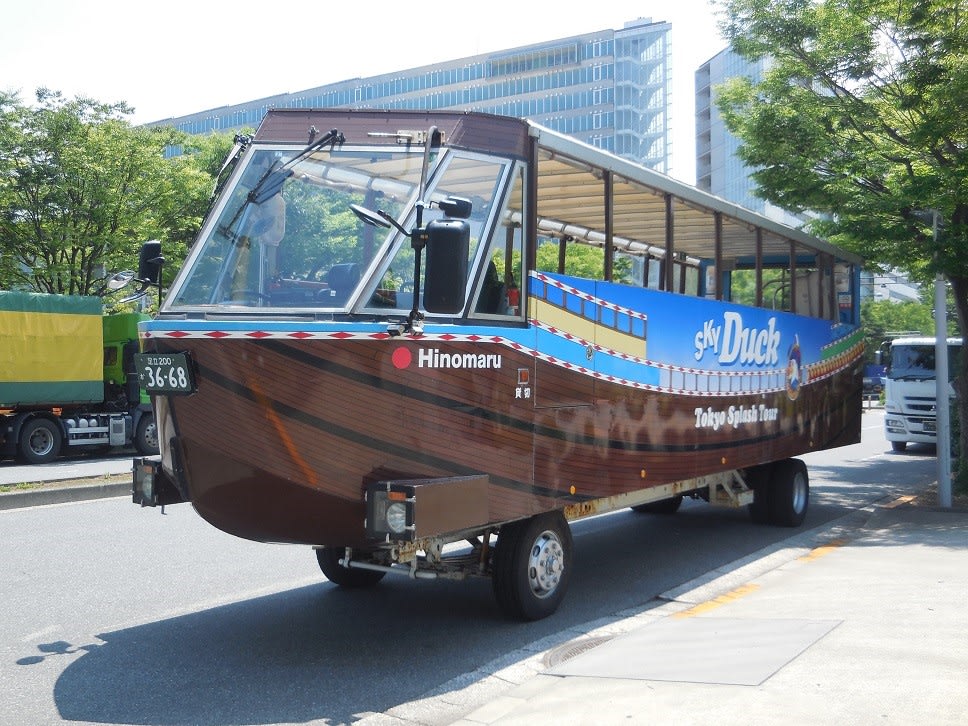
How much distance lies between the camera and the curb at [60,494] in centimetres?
1332

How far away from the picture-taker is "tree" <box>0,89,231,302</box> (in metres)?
24.8

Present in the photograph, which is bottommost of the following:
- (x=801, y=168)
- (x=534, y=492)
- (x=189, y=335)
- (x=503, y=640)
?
(x=503, y=640)

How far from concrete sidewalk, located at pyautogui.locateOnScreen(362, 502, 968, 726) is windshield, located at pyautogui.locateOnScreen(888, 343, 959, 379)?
1630 cm

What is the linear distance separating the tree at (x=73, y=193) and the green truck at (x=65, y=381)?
12.0 feet

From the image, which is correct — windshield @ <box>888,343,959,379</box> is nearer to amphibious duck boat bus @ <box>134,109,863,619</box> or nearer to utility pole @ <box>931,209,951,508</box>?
utility pole @ <box>931,209,951,508</box>

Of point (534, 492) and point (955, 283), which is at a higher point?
point (955, 283)

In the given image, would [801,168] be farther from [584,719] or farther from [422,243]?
[584,719]

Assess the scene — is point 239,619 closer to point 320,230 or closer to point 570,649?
point 570,649

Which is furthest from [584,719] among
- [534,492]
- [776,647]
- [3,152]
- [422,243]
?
[3,152]

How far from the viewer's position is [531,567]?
24.1ft

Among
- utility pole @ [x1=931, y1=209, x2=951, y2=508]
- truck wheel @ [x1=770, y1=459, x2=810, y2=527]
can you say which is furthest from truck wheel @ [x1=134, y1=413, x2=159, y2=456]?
utility pole @ [x1=931, y1=209, x2=951, y2=508]

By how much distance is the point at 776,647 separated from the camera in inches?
243

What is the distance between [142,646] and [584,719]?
10.3 ft

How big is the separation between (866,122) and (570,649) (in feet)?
36.4
